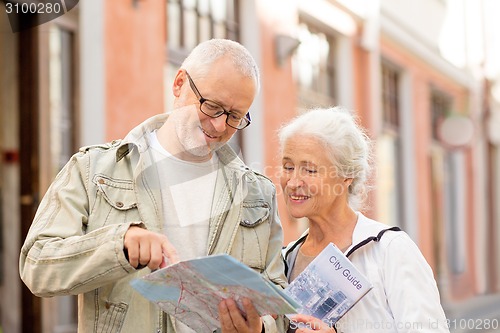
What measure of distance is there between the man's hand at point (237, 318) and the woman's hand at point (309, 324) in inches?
13.0

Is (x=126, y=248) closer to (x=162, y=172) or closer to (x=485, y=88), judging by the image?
(x=162, y=172)

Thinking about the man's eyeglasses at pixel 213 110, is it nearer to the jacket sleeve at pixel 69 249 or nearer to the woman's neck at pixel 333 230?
the jacket sleeve at pixel 69 249

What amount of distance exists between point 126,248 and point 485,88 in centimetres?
1548

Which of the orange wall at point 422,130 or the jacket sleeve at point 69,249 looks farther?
the orange wall at point 422,130

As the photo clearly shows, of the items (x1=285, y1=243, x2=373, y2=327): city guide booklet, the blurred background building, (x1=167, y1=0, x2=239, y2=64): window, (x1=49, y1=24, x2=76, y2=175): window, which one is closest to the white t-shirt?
(x1=285, y1=243, x2=373, y2=327): city guide booklet

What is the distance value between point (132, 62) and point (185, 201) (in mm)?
4200

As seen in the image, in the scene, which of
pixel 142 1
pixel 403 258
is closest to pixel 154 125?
pixel 403 258

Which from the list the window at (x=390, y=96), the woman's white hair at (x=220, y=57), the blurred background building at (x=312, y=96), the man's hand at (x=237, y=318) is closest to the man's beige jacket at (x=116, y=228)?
the man's hand at (x=237, y=318)

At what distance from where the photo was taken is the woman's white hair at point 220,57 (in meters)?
2.41

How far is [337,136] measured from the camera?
282 cm

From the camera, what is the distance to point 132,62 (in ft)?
21.2

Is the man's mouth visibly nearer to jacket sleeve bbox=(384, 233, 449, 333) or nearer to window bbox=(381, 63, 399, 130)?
jacket sleeve bbox=(384, 233, 449, 333)

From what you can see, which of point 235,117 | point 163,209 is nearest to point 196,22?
point 235,117

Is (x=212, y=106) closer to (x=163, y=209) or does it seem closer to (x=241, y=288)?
(x=163, y=209)
